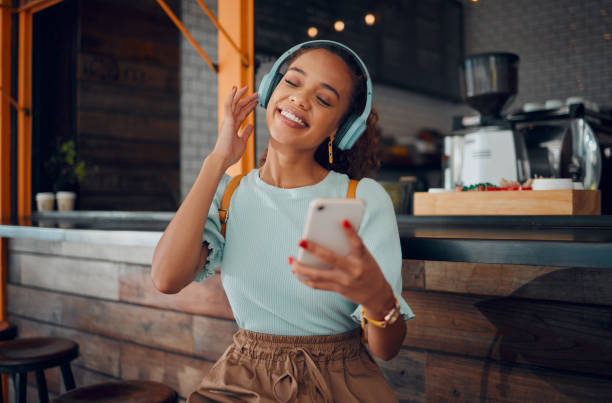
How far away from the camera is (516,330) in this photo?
129 cm

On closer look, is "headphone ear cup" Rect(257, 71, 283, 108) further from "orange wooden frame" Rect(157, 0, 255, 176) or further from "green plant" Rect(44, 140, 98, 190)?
"green plant" Rect(44, 140, 98, 190)

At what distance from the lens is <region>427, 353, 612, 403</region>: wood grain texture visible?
3.94ft

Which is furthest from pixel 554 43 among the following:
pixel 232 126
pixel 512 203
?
pixel 232 126

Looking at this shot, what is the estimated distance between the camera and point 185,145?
13.9 feet

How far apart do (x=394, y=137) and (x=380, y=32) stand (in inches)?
39.9

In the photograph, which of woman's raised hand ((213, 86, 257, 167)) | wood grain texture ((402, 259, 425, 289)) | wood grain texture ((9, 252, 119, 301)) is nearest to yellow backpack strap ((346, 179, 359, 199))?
woman's raised hand ((213, 86, 257, 167))

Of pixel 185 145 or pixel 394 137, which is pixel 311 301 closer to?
pixel 185 145

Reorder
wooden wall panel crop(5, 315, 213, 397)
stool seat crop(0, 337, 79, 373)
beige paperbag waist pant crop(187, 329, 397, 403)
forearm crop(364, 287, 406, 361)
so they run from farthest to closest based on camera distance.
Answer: wooden wall panel crop(5, 315, 213, 397)
stool seat crop(0, 337, 79, 373)
beige paperbag waist pant crop(187, 329, 397, 403)
forearm crop(364, 287, 406, 361)

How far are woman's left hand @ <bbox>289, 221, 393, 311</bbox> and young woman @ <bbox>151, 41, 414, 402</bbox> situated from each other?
0.16 m

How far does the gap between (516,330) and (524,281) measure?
12 cm

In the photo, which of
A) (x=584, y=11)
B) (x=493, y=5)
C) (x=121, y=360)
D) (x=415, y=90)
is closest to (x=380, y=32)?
(x=415, y=90)

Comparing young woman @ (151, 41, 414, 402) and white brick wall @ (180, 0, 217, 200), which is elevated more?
white brick wall @ (180, 0, 217, 200)

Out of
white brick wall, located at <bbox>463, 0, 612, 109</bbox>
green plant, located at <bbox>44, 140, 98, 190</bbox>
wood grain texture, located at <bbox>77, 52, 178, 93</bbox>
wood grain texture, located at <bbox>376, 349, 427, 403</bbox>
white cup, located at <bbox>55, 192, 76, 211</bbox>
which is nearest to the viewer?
wood grain texture, located at <bbox>376, 349, 427, 403</bbox>

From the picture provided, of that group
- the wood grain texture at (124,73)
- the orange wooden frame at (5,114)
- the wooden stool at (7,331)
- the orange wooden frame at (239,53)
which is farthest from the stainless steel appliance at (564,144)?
the orange wooden frame at (5,114)
